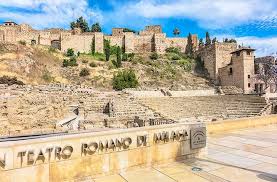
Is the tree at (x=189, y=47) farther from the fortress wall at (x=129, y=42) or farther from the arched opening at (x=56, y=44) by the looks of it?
the arched opening at (x=56, y=44)

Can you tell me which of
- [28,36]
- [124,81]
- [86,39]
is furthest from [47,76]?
[28,36]

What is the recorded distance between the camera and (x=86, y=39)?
2474 inches

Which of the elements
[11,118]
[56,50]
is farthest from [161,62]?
[11,118]

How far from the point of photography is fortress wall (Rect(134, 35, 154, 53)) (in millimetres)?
68562

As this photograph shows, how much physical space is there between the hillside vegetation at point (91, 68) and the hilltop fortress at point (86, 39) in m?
3.63

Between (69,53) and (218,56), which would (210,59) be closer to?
(218,56)

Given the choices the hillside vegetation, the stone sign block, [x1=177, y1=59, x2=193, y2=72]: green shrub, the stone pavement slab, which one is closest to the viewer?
the stone pavement slab

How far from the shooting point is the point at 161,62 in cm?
5956

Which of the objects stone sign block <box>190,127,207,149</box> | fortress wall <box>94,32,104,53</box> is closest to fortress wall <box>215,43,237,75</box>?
fortress wall <box>94,32,104,53</box>

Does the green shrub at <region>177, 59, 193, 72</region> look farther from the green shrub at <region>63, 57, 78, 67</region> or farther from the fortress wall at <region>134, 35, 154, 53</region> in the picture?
the green shrub at <region>63, 57, 78, 67</region>

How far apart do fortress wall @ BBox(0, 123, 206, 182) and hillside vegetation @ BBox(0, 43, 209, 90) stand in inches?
1419

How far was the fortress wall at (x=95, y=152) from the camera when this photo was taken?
4.12 metres

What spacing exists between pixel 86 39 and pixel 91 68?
1403cm

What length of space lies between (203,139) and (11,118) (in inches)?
805
